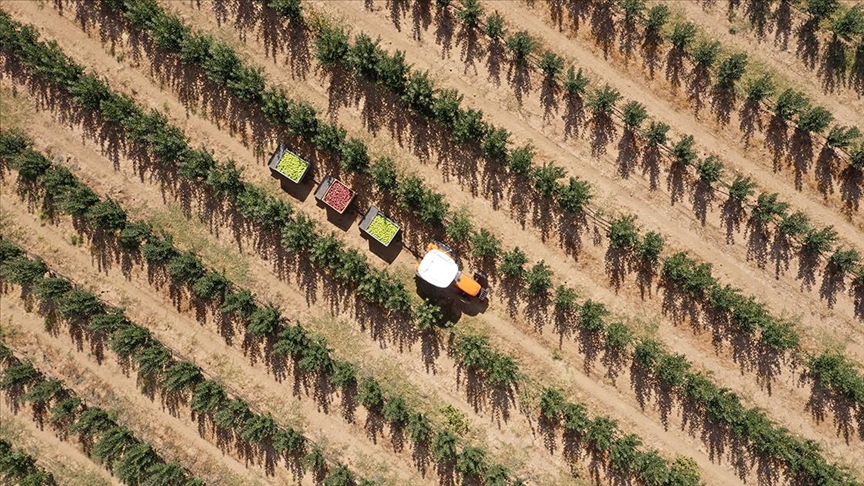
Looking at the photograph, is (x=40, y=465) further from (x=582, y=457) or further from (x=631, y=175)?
(x=631, y=175)

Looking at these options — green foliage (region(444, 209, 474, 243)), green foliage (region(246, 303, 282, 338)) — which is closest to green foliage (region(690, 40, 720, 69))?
green foliage (region(444, 209, 474, 243))

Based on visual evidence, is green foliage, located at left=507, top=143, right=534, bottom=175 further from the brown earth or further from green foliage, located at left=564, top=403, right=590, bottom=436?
green foliage, located at left=564, top=403, right=590, bottom=436

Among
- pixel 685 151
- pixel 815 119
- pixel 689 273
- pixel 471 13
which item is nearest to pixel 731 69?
pixel 685 151

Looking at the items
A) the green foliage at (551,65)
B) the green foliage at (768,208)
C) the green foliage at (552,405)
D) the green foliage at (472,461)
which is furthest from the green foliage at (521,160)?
the green foliage at (472,461)

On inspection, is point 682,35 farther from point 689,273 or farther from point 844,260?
point 844,260

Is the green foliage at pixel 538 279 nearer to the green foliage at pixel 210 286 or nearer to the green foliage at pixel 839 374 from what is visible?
the green foliage at pixel 839 374
